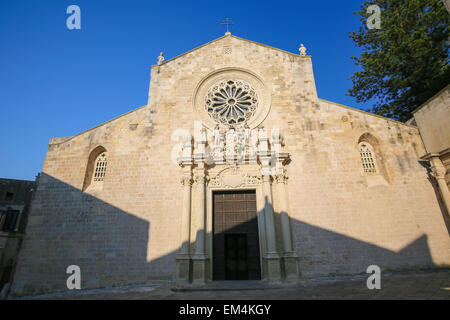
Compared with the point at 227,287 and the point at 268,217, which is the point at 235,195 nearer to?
the point at 268,217

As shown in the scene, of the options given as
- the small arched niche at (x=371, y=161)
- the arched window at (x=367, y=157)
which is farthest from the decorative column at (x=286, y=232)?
the arched window at (x=367, y=157)

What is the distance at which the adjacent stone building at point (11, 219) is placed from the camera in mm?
18453

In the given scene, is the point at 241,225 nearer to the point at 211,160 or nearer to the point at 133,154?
the point at 211,160

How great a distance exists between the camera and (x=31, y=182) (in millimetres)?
24219

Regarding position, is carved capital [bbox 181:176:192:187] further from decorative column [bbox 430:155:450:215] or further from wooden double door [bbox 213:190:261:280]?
decorative column [bbox 430:155:450:215]

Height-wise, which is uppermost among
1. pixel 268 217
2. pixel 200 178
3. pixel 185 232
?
pixel 200 178

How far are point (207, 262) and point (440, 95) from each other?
436 inches

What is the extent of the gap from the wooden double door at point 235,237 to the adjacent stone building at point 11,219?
682 inches

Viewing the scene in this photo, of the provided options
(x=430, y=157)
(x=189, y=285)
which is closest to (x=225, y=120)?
(x=189, y=285)

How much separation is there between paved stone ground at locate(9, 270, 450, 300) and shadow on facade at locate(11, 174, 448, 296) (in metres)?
0.49

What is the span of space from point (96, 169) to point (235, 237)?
22.0 feet

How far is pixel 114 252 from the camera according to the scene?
8750 mm

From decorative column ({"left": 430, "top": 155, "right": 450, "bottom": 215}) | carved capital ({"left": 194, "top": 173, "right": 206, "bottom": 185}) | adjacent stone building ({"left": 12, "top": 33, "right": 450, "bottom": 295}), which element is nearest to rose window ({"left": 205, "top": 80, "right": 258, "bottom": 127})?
adjacent stone building ({"left": 12, "top": 33, "right": 450, "bottom": 295})

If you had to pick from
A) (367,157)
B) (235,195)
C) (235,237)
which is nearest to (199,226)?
(235,237)
